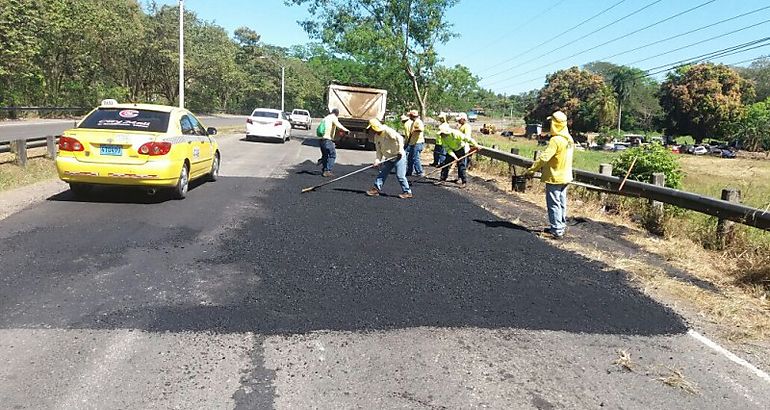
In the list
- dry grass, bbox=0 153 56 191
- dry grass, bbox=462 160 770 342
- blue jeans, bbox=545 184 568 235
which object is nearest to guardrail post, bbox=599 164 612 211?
dry grass, bbox=462 160 770 342

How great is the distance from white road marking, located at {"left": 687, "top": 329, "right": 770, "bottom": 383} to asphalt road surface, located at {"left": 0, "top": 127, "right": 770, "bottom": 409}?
0.08 m

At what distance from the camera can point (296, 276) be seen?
5.57m

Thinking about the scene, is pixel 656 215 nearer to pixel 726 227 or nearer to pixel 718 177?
pixel 726 227

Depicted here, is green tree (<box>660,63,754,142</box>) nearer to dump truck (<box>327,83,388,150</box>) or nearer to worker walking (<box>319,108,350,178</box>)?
dump truck (<box>327,83,388,150</box>)

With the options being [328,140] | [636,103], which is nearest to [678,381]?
[328,140]

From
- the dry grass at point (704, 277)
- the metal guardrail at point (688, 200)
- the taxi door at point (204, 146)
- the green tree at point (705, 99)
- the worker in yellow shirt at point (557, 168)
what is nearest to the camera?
the dry grass at point (704, 277)

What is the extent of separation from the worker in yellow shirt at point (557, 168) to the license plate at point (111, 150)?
5.97 meters

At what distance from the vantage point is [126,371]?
11.7 feet

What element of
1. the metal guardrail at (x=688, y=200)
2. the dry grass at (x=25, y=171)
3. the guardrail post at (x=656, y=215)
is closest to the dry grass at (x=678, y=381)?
the metal guardrail at (x=688, y=200)

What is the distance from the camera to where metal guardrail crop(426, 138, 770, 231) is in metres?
6.84

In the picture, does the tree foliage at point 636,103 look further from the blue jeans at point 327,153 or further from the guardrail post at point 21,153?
the guardrail post at point 21,153

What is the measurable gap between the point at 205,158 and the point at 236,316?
7231 mm

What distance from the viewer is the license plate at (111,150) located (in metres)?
8.59

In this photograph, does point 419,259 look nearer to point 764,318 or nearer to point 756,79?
point 764,318
